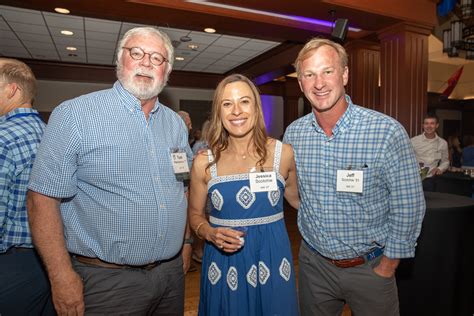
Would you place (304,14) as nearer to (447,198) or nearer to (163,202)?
(447,198)

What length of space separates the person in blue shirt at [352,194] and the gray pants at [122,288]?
798 mm

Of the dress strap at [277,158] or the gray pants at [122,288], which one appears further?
the dress strap at [277,158]

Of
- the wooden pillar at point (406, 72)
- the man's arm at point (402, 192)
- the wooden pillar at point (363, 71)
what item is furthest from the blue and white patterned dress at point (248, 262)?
the wooden pillar at point (363, 71)

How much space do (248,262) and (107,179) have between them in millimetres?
758

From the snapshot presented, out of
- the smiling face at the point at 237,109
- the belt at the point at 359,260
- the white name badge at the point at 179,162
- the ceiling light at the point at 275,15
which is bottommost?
the belt at the point at 359,260

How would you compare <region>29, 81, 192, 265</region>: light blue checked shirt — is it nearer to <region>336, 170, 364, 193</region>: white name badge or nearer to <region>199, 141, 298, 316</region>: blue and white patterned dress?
<region>199, 141, 298, 316</region>: blue and white patterned dress

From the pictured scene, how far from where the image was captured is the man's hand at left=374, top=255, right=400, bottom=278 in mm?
1581

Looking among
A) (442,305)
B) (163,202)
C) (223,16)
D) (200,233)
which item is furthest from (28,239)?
(223,16)

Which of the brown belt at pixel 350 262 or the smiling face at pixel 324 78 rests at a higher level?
the smiling face at pixel 324 78

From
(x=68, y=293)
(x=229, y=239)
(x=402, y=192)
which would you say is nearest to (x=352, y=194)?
(x=402, y=192)

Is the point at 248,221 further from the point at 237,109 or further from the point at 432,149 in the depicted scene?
the point at 432,149

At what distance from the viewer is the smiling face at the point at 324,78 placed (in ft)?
5.34

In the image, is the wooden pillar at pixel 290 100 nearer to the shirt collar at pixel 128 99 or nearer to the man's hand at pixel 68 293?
the shirt collar at pixel 128 99

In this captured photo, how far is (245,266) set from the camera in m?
1.61
